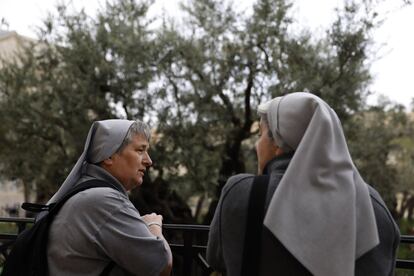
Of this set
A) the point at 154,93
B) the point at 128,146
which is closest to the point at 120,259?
the point at 128,146

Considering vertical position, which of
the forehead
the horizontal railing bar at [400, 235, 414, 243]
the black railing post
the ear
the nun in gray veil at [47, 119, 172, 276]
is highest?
the forehead

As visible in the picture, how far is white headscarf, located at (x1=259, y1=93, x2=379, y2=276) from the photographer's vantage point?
161 centimetres

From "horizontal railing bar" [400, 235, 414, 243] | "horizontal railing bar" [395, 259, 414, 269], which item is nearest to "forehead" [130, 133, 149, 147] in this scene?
"horizontal railing bar" [400, 235, 414, 243]

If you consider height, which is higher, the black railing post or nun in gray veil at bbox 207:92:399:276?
nun in gray veil at bbox 207:92:399:276

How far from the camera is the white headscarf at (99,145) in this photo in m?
2.38

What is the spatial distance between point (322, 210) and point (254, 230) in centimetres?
23

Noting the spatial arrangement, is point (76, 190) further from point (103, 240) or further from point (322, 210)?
point (322, 210)

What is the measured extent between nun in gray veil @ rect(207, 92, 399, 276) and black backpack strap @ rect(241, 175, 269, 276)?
0.7 inches

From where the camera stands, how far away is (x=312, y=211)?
1619mm

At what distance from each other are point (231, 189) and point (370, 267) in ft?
1.65

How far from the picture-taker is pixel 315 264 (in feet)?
5.28

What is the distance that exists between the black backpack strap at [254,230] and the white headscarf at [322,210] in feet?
0.26

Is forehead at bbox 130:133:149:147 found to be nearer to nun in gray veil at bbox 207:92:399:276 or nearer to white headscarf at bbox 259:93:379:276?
nun in gray veil at bbox 207:92:399:276

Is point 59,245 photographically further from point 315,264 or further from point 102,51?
point 102,51
